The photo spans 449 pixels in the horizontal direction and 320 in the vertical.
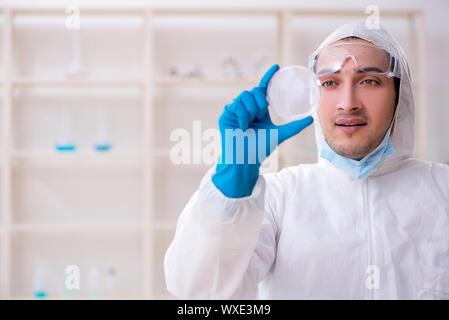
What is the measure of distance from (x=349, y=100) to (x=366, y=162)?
153mm

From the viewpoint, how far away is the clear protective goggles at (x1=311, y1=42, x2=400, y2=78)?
933mm

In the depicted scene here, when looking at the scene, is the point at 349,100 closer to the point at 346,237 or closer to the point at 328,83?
the point at 328,83

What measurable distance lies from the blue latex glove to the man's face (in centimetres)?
23

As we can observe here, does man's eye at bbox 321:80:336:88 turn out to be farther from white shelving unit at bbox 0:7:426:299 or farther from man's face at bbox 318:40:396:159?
white shelving unit at bbox 0:7:426:299

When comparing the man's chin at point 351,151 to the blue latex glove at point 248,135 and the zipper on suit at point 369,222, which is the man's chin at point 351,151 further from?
the blue latex glove at point 248,135

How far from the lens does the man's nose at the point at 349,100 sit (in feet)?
2.99

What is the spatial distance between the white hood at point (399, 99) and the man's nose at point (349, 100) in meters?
0.12

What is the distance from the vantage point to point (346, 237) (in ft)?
3.01

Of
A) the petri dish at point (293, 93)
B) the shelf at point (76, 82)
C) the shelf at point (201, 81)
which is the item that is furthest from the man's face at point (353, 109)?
the shelf at point (76, 82)

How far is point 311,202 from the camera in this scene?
97 centimetres

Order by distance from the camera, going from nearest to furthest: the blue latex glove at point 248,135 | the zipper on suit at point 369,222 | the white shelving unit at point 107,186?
the blue latex glove at point 248,135 → the zipper on suit at point 369,222 → the white shelving unit at point 107,186

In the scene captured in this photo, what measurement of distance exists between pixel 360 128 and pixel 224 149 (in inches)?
14.4

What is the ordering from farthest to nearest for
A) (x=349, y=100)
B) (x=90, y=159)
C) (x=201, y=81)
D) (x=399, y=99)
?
(x=90, y=159)
(x=201, y=81)
(x=399, y=99)
(x=349, y=100)

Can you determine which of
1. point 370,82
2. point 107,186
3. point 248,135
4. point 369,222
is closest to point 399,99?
point 370,82
